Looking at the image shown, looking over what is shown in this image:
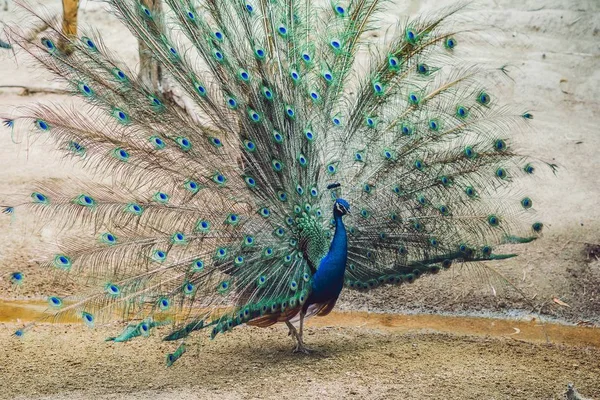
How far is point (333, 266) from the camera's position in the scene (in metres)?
5.82

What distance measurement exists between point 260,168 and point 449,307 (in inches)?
107

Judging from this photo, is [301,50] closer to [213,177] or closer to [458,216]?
[213,177]

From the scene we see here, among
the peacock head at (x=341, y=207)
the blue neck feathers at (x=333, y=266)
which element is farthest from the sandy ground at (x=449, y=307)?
the peacock head at (x=341, y=207)

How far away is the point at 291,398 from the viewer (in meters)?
5.40

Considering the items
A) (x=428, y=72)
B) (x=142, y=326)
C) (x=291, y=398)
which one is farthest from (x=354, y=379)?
(x=428, y=72)

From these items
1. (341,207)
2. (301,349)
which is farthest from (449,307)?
(341,207)

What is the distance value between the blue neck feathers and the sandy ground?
0.62 m

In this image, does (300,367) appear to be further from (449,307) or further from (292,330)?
(449,307)

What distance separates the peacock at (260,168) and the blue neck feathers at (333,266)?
0.04 feet

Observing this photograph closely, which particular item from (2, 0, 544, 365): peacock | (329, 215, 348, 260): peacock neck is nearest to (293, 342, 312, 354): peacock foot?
(2, 0, 544, 365): peacock

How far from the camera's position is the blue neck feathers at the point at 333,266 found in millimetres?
5809

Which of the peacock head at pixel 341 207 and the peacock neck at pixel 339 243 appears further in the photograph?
the peacock neck at pixel 339 243

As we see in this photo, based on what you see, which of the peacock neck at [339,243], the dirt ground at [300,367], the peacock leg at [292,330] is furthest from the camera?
the peacock leg at [292,330]

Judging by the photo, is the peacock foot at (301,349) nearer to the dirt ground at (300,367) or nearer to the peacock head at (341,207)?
the dirt ground at (300,367)
